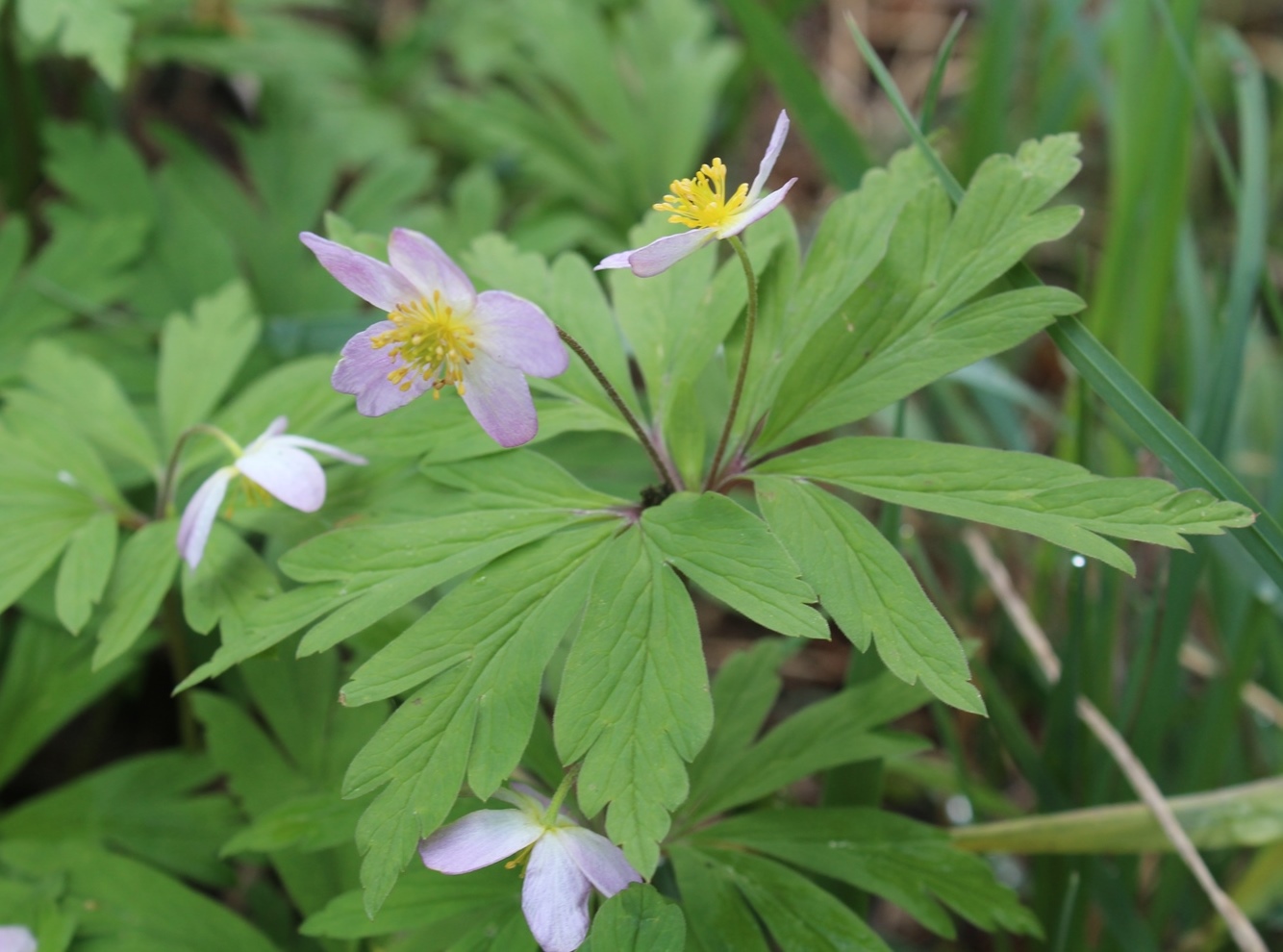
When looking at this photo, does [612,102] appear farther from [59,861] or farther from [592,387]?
[59,861]

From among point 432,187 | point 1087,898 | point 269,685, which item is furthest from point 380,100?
point 1087,898

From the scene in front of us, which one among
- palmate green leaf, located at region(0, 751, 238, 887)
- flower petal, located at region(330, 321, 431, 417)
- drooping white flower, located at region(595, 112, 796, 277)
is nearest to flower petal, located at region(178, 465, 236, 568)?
flower petal, located at region(330, 321, 431, 417)

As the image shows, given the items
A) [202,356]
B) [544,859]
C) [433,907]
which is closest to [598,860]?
[544,859]

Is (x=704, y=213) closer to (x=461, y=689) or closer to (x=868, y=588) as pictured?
(x=868, y=588)

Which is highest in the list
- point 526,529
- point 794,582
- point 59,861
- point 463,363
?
point 463,363

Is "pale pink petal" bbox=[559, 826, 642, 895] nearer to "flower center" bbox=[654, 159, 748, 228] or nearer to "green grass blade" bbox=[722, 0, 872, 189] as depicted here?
"flower center" bbox=[654, 159, 748, 228]

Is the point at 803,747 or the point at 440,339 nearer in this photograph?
the point at 440,339
